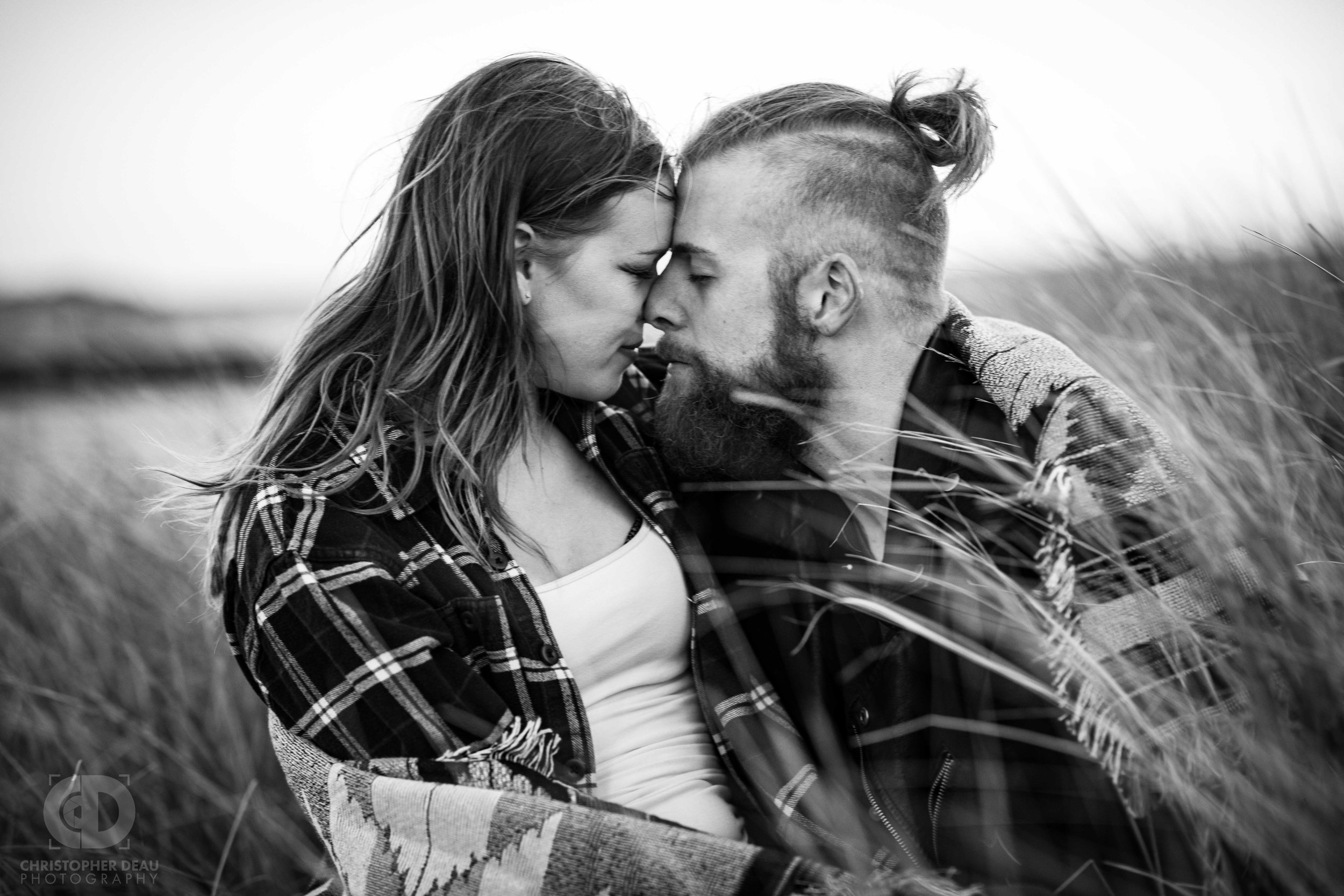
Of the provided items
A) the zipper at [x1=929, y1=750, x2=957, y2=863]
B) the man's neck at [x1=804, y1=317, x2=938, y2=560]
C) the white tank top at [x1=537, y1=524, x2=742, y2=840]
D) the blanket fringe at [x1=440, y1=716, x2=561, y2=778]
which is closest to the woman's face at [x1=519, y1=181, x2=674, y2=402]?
the white tank top at [x1=537, y1=524, x2=742, y2=840]

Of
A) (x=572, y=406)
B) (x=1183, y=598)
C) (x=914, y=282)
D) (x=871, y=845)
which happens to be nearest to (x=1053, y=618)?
(x=1183, y=598)

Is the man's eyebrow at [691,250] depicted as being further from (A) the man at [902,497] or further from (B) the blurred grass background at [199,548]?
(B) the blurred grass background at [199,548]

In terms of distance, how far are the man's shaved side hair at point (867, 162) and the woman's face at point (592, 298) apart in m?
0.32

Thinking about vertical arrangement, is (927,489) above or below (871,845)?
above

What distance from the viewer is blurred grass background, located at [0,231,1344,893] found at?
1231 mm

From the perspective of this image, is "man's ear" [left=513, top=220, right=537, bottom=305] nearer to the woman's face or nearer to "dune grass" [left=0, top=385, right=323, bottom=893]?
the woman's face

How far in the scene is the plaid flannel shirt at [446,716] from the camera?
1.61 meters

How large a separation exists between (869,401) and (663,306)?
0.57 m

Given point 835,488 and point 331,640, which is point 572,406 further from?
point 331,640

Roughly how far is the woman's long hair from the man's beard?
0.39 meters

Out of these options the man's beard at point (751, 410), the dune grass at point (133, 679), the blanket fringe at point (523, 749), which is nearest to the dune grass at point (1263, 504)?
the man's beard at point (751, 410)

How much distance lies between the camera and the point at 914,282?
2.46m

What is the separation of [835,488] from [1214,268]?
3.77 feet

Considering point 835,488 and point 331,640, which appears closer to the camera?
point 331,640
